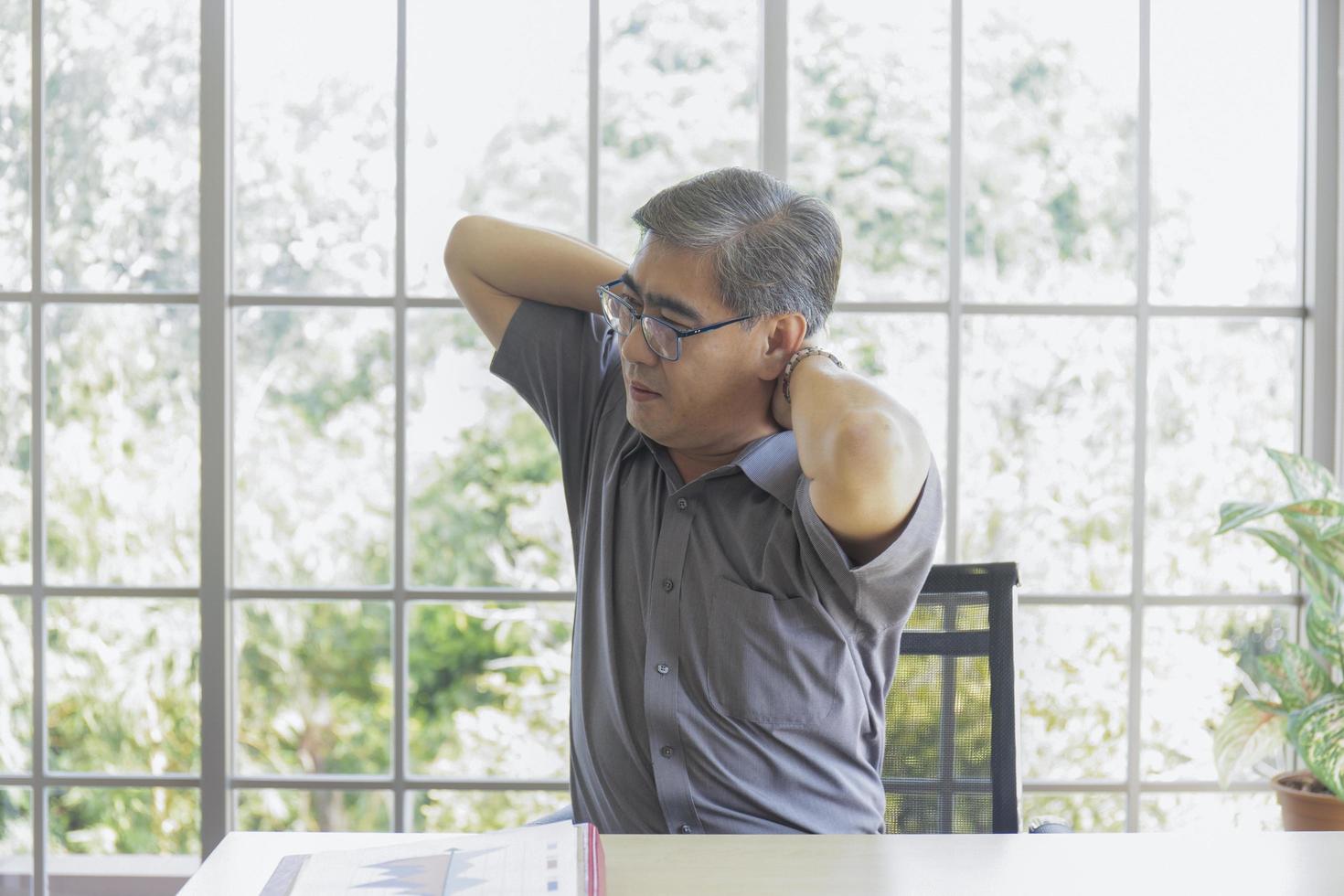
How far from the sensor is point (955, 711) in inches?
63.1

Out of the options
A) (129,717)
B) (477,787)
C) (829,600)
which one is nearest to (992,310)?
(829,600)

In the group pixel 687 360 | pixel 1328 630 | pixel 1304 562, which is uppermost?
pixel 687 360

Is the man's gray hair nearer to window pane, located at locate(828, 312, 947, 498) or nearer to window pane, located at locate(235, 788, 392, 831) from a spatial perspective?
window pane, located at locate(828, 312, 947, 498)

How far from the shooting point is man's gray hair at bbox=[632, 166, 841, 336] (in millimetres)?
1432

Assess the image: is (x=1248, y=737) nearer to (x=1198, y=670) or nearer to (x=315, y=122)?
(x=1198, y=670)

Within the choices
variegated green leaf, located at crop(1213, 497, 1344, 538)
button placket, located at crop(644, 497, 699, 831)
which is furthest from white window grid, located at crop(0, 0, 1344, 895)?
button placket, located at crop(644, 497, 699, 831)

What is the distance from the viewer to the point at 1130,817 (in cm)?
254

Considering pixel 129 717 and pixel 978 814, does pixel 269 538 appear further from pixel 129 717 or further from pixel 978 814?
pixel 978 814

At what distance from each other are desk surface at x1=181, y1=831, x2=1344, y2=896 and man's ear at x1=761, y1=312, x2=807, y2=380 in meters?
0.62

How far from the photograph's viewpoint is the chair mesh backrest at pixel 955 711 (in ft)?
5.24

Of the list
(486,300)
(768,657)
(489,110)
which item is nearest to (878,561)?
(768,657)

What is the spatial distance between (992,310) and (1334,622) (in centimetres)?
92

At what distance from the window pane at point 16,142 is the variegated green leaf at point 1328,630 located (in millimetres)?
2778

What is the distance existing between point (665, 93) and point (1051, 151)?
867mm
